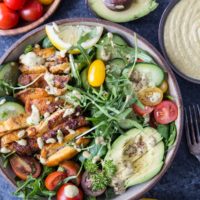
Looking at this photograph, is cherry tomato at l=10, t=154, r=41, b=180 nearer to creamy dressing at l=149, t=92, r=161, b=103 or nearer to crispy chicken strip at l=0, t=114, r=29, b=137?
crispy chicken strip at l=0, t=114, r=29, b=137

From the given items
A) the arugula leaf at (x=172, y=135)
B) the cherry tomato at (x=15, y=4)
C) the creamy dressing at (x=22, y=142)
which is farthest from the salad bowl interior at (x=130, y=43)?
the cherry tomato at (x=15, y=4)

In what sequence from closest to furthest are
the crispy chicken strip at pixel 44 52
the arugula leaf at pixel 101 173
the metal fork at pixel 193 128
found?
the arugula leaf at pixel 101 173
the crispy chicken strip at pixel 44 52
the metal fork at pixel 193 128

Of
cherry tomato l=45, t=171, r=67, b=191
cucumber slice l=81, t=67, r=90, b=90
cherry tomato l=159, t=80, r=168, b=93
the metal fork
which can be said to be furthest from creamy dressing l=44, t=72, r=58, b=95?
the metal fork

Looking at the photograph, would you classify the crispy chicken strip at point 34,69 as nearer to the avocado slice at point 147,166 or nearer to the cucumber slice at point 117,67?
the cucumber slice at point 117,67

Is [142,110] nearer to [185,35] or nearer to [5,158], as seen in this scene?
[185,35]

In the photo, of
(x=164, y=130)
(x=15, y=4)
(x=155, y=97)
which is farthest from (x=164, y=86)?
(x=15, y=4)

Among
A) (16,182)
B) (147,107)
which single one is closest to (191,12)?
(147,107)

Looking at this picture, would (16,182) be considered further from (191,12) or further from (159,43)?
(191,12)

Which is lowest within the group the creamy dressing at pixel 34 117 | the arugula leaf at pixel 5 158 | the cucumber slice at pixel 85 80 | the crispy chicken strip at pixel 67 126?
the arugula leaf at pixel 5 158
